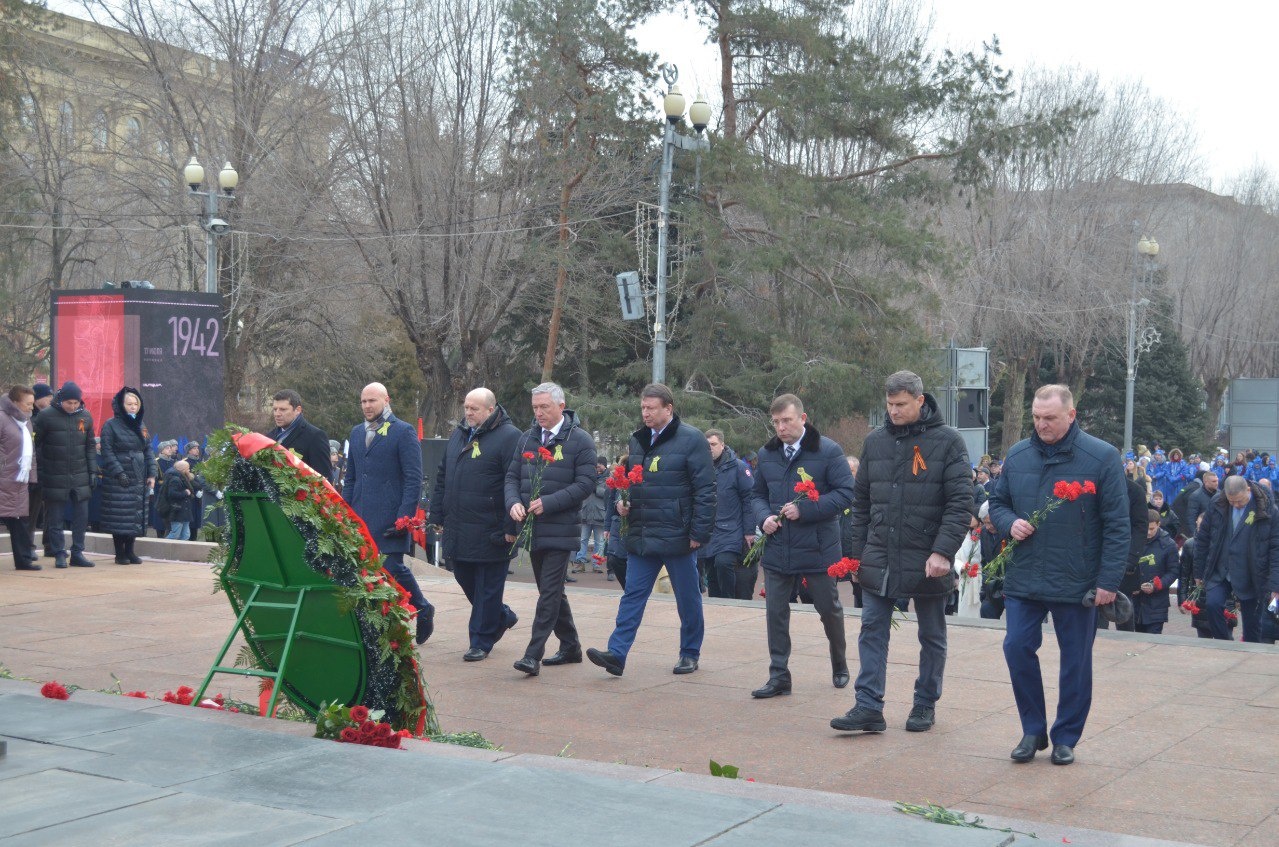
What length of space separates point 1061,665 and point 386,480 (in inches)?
197

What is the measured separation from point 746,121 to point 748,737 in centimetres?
2311

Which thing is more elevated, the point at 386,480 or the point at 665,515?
the point at 386,480

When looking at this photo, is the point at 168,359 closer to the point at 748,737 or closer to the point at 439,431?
the point at 439,431

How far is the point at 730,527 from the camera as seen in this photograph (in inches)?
517

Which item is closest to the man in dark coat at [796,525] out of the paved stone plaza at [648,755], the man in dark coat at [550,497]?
the paved stone plaza at [648,755]

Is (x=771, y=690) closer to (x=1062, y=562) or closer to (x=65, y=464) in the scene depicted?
(x=1062, y=562)

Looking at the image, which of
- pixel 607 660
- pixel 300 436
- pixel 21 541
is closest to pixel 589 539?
pixel 21 541

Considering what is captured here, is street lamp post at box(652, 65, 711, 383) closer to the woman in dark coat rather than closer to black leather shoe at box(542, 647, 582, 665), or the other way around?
the woman in dark coat

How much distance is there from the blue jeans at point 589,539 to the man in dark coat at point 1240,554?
399 inches

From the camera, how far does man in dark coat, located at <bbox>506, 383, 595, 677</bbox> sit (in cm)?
888

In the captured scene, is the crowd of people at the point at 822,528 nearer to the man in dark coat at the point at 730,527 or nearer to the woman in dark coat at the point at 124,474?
the man in dark coat at the point at 730,527

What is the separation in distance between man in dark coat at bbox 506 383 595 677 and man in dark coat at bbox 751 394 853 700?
121 cm

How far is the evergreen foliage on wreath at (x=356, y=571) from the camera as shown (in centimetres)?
643

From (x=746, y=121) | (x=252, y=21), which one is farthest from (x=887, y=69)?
(x=252, y=21)
